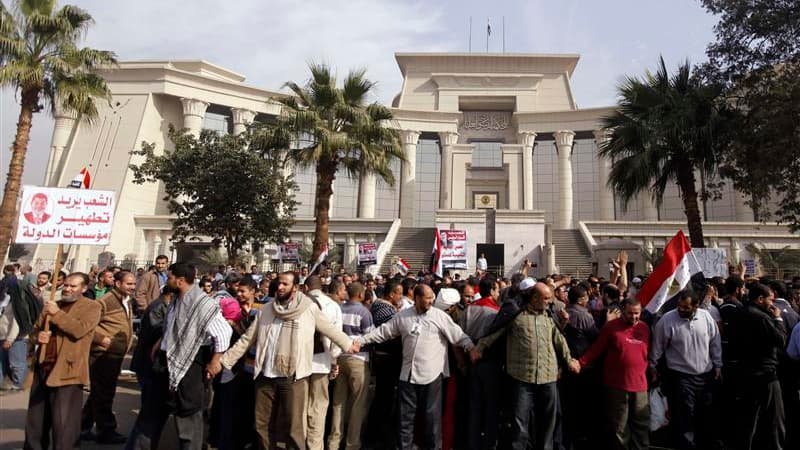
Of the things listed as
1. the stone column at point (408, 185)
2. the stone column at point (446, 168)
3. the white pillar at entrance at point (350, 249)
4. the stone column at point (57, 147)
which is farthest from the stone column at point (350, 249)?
the stone column at point (57, 147)

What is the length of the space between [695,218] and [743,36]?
208 inches

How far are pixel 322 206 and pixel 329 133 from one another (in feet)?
7.56

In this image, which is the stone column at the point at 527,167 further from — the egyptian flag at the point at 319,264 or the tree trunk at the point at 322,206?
the egyptian flag at the point at 319,264

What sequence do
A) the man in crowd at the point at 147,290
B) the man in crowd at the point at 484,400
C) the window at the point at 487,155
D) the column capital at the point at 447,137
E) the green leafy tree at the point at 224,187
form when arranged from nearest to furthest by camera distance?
the man in crowd at the point at 484,400, the man in crowd at the point at 147,290, the green leafy tree at the point at 224,187, the column capital at the point at 447,137, the window at the point at 487,155

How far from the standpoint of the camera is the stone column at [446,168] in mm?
37000

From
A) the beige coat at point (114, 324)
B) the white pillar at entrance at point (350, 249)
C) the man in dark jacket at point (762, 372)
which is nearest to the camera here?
the man in dark jacket at point (762, 372)

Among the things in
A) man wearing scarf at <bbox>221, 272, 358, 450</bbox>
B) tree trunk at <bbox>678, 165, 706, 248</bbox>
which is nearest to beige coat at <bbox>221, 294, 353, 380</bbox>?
man wearing scarf at <bbox>221, 272, 358, 450</bbox>

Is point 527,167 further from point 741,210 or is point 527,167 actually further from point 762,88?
point 762,88

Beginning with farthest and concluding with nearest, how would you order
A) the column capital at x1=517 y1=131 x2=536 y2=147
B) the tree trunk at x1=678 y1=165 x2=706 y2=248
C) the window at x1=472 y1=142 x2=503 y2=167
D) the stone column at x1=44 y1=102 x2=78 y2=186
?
the window at x1=472 y1=142 x2=503 y2=167 < the column capital at x1=517 y1=131 x2=536 y2=147 < the stone column at x1=44 y1=102 x2=78 y2=186 < the tree trunk at x1=678 y1=165 x2=706 y2=248

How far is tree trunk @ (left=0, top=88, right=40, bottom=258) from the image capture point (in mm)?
13758

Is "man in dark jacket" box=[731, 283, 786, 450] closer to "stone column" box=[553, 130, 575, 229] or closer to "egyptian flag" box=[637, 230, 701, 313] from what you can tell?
"egyptian flag" box=[637, 230, 701, 313]

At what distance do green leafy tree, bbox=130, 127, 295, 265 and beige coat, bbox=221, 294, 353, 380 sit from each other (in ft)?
51.0

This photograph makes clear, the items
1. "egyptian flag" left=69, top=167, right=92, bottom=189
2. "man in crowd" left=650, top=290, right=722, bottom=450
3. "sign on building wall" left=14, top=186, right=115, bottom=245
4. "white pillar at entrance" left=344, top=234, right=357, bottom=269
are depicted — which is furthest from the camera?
"white pillar at entrance" left=344, top=234, right=357, bottom=269

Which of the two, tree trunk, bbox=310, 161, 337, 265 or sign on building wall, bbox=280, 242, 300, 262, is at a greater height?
tree trunk, bbox=310, 161, 337, 265
